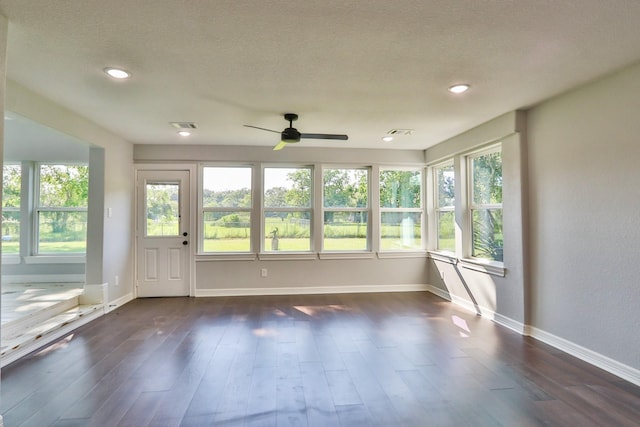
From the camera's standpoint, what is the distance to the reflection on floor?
123 inches

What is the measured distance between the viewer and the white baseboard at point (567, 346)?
8.65ft

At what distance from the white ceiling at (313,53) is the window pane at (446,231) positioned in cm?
200

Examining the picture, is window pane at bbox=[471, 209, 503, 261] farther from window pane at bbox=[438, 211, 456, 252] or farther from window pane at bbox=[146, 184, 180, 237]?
window pane at bbox=[146, 184, 180, 237]

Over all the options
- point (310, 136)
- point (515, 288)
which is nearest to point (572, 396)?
point (515, 288)

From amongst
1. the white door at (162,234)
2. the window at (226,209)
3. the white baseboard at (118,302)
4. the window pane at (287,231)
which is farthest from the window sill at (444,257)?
the white baseboard at (118,302)

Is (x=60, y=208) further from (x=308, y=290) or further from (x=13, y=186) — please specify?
(x=308, y=290)

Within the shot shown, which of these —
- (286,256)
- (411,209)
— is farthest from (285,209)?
(411,209)

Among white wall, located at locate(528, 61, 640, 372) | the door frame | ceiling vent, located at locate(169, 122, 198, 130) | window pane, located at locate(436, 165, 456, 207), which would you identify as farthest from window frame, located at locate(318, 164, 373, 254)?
white wall, located at locate(528, 61, 640, 372)

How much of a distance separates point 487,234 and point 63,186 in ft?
23.0

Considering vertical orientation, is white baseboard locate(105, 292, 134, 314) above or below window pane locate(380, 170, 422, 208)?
below

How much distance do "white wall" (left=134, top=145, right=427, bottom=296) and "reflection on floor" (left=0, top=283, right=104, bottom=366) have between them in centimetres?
161

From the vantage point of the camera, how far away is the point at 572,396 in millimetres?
2377

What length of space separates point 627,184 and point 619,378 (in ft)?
5.06

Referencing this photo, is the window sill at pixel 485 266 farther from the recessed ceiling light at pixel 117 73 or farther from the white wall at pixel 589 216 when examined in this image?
the recessed ceiling light at pixel 117 73
